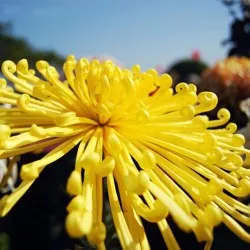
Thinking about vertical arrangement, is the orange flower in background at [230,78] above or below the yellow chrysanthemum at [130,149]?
above

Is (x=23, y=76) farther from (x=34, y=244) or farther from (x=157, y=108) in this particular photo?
(x=34, y=244)

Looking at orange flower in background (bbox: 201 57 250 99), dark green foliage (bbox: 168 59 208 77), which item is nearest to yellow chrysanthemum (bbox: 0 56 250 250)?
orange flower in background (bbox: 201 57 250 99)

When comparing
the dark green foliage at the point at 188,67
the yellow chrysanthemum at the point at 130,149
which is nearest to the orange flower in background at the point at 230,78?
the yellow chrysanthemum at the point at 130,149

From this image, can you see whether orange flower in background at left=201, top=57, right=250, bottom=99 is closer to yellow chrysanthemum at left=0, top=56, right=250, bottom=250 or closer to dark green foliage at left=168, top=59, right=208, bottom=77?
yellow chrysanthemum at left=0, top=56, right=250, bottom=250

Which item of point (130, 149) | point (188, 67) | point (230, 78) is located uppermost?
point (188, 67)

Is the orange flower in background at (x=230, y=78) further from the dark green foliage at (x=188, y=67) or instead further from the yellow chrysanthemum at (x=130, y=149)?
the dark green foliage at (x=188, y=67)

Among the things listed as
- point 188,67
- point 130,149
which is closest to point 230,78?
point 130,149

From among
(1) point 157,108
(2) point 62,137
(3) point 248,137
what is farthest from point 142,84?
Answer: (3) point 248,137

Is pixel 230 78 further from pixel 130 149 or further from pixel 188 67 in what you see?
pixel 188 67
